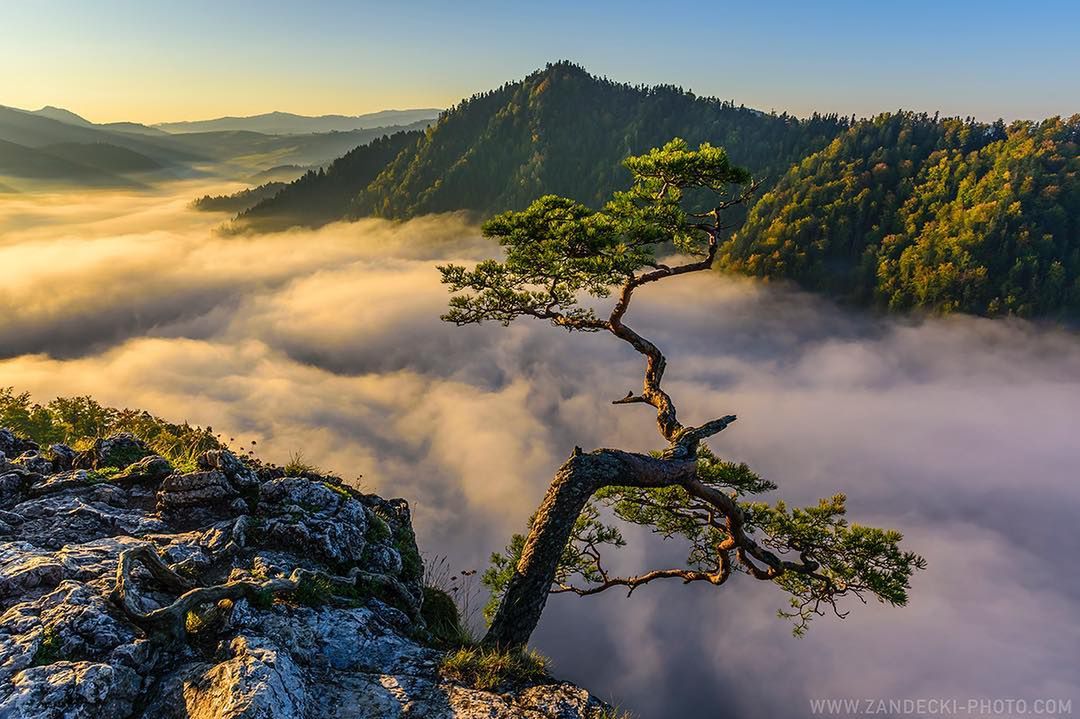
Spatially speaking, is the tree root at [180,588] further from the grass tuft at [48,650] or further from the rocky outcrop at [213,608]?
the grass tuft at [48,650]

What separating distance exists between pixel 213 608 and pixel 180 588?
685mm

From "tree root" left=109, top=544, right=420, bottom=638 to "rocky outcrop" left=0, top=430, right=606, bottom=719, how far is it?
2 centimetres

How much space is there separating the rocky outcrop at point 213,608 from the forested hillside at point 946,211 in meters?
192

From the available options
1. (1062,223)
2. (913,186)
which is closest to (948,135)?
(913,186)

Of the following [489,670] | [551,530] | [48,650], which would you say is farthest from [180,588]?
[551,530]

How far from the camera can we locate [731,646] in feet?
569

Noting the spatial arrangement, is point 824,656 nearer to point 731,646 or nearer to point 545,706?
point 731,646

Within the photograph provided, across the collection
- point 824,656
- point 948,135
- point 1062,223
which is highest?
point 948,135

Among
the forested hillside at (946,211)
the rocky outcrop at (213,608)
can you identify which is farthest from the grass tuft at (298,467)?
the forested hillside at (946,211)

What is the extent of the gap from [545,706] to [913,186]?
758 ft

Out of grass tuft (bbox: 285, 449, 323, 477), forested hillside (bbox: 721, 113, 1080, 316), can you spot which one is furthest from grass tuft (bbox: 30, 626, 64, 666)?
forested hillside (bbox: 721, 113, 1080, 316)

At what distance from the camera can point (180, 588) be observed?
661 cm

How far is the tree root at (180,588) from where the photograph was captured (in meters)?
5.77

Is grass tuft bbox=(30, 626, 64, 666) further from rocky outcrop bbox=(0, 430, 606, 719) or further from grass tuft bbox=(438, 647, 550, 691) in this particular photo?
grass tuft bbox=(438, 647, 550, 691)
